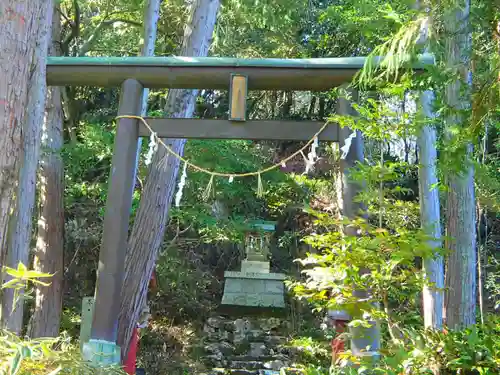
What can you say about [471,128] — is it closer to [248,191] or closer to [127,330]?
[127,330]

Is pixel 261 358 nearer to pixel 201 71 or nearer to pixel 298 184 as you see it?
pixel 298 184

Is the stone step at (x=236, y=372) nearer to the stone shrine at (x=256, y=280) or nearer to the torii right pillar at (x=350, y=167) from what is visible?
the stone shrine at (x=256, y=280)

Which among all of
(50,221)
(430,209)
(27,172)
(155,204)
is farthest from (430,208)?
(50,221)

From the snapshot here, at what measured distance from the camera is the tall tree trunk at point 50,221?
6.96 m

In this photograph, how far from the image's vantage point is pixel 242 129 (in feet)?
13.9

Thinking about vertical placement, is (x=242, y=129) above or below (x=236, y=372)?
above

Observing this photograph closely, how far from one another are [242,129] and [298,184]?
601cm

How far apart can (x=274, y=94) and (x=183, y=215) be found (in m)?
6.55

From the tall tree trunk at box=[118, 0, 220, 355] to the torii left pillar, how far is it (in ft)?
4.21

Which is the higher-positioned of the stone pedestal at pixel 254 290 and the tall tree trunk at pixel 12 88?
the tall tree trunk at pixel 12 88

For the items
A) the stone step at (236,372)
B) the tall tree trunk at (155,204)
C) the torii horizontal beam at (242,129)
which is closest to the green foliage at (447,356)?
the torii horizontal beam at (242,129)

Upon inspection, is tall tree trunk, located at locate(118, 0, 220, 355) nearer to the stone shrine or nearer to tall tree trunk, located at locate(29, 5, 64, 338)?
tall tree trunk, located at locate(29, 5, 64, 338)

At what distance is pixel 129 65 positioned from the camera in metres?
4.25

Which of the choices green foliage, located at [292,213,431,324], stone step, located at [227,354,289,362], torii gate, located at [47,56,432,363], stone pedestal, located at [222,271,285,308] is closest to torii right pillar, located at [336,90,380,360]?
torii gate, located at [47,56,432,363]
